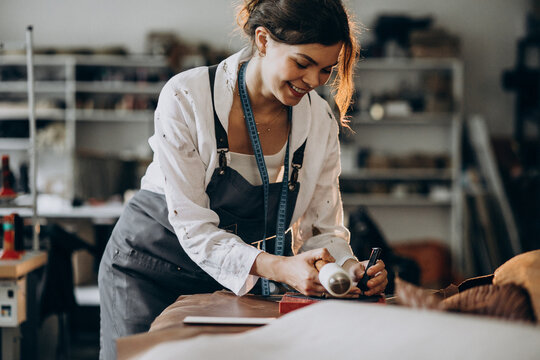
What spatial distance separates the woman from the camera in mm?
1315

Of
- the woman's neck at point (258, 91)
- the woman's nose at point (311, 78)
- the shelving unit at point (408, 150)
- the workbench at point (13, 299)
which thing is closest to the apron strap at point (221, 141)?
the woman's neck at point (258, 91)

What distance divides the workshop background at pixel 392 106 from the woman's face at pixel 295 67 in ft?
12.2

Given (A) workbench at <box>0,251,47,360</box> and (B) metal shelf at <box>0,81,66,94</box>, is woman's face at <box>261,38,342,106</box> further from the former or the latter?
(B) metal shelf at <box>0,81,66,94</box>

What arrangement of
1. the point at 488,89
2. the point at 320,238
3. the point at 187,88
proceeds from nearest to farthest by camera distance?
the point at 187,88
the point at 320,238
the point at 488,89

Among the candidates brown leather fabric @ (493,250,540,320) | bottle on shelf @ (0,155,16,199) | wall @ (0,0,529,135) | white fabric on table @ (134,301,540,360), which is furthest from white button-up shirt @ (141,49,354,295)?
wall @ (0,0,529,135)

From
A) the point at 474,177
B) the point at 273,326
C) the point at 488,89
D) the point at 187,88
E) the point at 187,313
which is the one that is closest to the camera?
the point at 273,326

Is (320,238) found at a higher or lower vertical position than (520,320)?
lower

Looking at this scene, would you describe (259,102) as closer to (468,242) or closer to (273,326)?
(273,326)

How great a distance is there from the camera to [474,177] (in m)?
5.69

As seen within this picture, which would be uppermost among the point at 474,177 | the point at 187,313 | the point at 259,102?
the point at 259,102

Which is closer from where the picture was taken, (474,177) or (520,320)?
(520,320)

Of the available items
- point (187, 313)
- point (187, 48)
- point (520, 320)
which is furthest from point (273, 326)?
point (187, 48)

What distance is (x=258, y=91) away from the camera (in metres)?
1.51

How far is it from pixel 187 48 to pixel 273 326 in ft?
17.5
